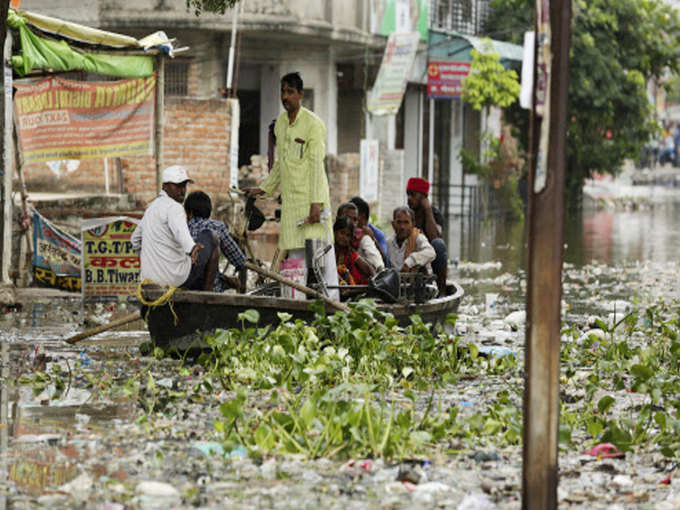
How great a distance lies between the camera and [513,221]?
3238 cm

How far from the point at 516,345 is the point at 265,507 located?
5.46 meters

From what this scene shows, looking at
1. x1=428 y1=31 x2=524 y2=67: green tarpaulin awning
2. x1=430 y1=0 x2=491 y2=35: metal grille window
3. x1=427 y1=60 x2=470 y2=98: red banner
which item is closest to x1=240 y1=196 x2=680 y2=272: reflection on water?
x1=427 y1=60 x2=470 y2=98: red banner

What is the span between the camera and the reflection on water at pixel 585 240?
21156mm

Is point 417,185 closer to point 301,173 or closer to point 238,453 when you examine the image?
point 301,173

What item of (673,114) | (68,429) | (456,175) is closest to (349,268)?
(68,429)

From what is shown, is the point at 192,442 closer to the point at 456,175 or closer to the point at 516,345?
the point at 516,345

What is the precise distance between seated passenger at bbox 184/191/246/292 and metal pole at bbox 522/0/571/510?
4844 millimetres

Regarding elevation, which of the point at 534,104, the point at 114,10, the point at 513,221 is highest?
the point at 114,10

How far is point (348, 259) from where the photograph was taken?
10680mm

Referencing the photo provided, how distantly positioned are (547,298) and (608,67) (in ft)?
97.6

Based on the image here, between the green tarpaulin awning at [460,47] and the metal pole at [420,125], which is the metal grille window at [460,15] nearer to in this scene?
the green tarpaulin awning at [460,47]

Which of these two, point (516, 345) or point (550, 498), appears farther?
point (516, 345)

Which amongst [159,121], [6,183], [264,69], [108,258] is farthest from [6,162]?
[264,69]

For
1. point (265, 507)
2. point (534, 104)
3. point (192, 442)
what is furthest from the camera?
point (192, 442)
